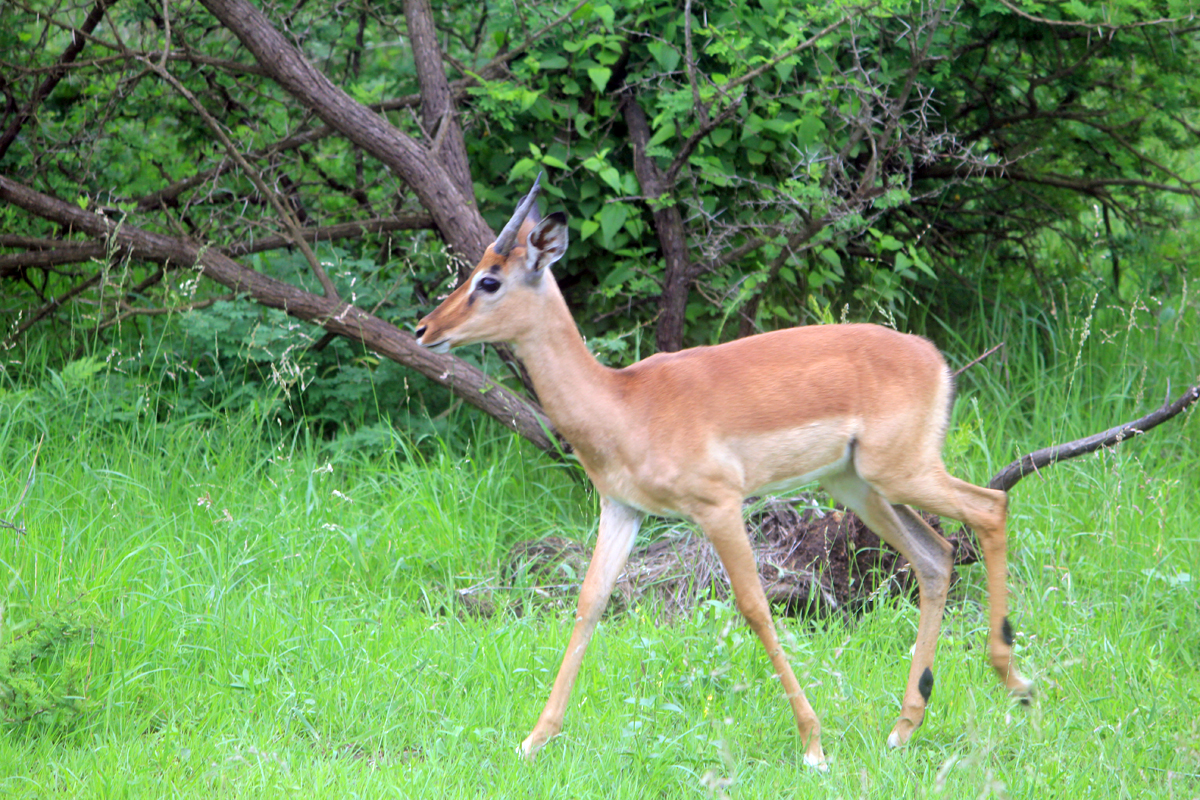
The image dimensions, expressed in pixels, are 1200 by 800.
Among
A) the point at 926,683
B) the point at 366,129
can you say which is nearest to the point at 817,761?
the point at 926,683

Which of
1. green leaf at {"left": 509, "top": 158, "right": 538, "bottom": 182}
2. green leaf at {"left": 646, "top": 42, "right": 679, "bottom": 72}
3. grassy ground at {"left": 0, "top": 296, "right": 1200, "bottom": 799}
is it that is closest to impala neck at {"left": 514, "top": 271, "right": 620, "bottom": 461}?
grassy ground at {"left": 0, "top": 296, "right": 1200, "bottom": 799}

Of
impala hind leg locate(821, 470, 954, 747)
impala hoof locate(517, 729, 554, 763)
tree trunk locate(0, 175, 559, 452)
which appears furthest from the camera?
tree trunk locate(0, 175, 559, 452)

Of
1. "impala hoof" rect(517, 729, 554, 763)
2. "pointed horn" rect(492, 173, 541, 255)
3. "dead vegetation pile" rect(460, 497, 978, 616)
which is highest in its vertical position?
"pointed horn" rect(492, 173, 541, 255)

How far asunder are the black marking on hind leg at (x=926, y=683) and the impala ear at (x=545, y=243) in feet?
6.05

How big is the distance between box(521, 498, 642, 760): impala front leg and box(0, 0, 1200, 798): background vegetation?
114mm

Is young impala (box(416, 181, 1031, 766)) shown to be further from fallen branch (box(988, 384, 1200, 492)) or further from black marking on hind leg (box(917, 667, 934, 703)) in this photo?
fallen branch (box(988, 384, 1200, 492))

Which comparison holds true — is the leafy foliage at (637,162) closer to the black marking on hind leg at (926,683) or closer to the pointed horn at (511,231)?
the pointed horn at (511,231)

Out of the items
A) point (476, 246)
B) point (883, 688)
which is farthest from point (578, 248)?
point (883, 688)

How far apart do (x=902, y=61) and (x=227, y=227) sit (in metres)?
3.80

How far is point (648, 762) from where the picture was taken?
3.39 m

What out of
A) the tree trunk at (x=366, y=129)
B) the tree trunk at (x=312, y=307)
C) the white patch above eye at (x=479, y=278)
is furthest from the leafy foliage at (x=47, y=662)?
the tree trunk at (x=366, y=129)

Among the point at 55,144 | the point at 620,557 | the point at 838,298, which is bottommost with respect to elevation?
the point at 838,298

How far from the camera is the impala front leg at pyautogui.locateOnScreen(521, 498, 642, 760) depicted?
11.8ft

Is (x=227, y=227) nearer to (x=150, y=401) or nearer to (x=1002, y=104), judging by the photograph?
(x=150, y=401)
